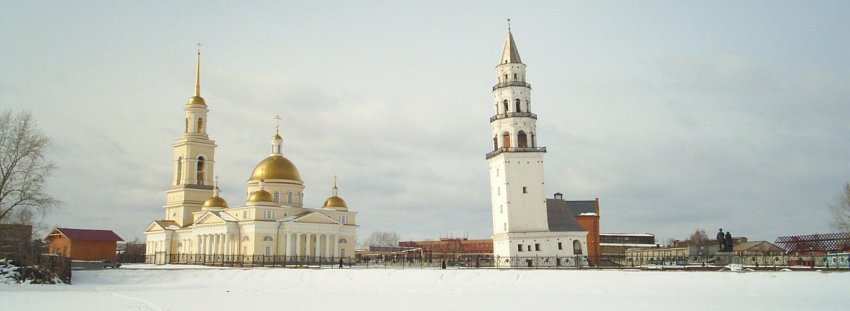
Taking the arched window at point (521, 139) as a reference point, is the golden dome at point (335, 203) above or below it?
below

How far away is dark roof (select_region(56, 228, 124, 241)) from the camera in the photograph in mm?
71000

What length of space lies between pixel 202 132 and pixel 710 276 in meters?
62.2

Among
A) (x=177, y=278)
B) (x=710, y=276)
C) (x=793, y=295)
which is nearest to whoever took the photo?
(x=793, y=295)

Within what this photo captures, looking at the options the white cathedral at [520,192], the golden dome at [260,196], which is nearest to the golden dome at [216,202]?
the golden dome at [260,196]

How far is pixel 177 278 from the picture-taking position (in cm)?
4841

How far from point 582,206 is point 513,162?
14.4 metres

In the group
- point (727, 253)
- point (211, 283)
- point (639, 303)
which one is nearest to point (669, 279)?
point (639, 303)

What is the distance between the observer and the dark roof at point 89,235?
233 ft

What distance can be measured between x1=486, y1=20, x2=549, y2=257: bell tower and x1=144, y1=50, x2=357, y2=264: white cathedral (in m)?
17.4

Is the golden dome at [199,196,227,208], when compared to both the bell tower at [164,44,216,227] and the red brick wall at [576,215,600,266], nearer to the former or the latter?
the bell tower at [164,44,216,227]

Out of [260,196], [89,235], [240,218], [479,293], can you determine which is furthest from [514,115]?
[89,235]

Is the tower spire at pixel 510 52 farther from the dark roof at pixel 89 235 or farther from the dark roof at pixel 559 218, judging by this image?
the dark roof at pixel 89 235

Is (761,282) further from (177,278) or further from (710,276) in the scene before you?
(177,278)

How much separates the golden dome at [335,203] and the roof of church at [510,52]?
27.6 m
